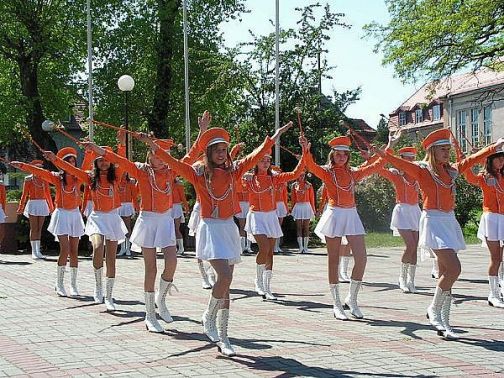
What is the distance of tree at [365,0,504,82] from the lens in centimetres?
2323

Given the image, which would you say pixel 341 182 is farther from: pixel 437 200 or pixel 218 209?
pixel 218 209

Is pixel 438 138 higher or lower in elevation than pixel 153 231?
higher

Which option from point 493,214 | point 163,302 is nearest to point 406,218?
point 493,214

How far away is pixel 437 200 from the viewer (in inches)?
345

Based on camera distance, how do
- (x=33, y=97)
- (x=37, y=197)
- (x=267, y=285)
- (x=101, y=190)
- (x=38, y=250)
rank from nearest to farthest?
(x=101, y=190) < (x=267, y=285) < (x=38, y=250) < (x=37, y=197) < (x=33, y=97)

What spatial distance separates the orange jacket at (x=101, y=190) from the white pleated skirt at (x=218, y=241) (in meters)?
3.35

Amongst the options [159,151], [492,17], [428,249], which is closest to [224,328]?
[159,151]

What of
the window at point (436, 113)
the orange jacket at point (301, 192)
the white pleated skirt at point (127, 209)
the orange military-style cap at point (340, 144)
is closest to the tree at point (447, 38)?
the orange jacket at point (301, 192)

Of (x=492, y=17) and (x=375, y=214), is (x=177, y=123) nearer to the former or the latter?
(x=375, y=214)

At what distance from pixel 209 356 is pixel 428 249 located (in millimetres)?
2959

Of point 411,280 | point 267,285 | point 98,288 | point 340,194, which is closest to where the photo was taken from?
point 340,194

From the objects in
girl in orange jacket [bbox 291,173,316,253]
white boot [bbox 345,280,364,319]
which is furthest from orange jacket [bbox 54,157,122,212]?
girl in orange jacket [bbox 291,173,316,253]

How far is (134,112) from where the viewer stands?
120ft

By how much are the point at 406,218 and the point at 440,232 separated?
3.94 meters
